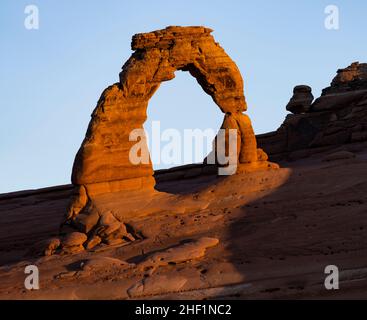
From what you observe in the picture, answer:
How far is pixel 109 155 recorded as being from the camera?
2862 centimetres

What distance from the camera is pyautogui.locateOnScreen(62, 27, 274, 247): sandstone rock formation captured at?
93.6 feet

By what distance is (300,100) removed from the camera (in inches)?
1651

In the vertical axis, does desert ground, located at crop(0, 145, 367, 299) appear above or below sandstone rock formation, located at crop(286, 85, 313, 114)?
below

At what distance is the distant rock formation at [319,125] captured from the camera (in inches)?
1503

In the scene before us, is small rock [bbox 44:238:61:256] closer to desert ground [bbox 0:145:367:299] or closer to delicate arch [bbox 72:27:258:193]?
desert ground [bbox 0:145:367:299]

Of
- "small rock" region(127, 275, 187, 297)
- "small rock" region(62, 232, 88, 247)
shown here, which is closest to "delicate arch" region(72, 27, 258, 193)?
"small rock" region(62, 232, 88, 247)

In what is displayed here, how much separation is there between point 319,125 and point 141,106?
517 inches

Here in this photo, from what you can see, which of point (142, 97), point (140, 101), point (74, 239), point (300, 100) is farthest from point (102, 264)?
point (300, 100)

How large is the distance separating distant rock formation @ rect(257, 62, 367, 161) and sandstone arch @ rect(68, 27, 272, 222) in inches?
394

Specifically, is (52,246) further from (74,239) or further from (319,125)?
(319,125)

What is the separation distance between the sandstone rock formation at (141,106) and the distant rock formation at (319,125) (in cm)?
998

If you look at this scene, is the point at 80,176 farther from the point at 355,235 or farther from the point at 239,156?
the point at 355,235

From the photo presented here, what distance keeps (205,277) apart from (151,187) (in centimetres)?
632
